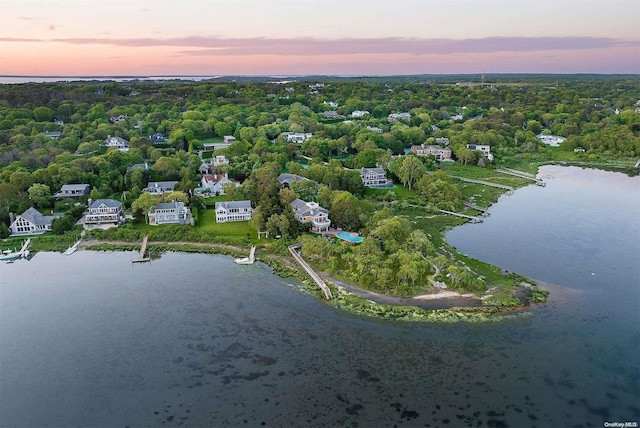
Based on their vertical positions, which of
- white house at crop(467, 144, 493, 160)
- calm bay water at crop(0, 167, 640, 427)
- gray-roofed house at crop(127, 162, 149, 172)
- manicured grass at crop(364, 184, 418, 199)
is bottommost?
calm bay water at crop(0, 167, 640, 427)

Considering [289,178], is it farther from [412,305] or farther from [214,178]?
[412,305]

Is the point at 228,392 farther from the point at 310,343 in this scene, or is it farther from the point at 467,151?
the point at 467,151

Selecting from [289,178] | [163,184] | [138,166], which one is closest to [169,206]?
[163,184]

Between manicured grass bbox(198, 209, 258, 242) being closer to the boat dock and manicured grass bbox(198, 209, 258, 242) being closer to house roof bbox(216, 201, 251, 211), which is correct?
house roof bbox(216, 201, 251, 211)

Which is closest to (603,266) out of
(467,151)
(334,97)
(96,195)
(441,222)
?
(441,222)

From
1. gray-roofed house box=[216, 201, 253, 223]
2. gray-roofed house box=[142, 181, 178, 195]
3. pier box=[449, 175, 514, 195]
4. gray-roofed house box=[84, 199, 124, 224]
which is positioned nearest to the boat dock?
gray-roofed house box=[84, 199, 124, 224]
